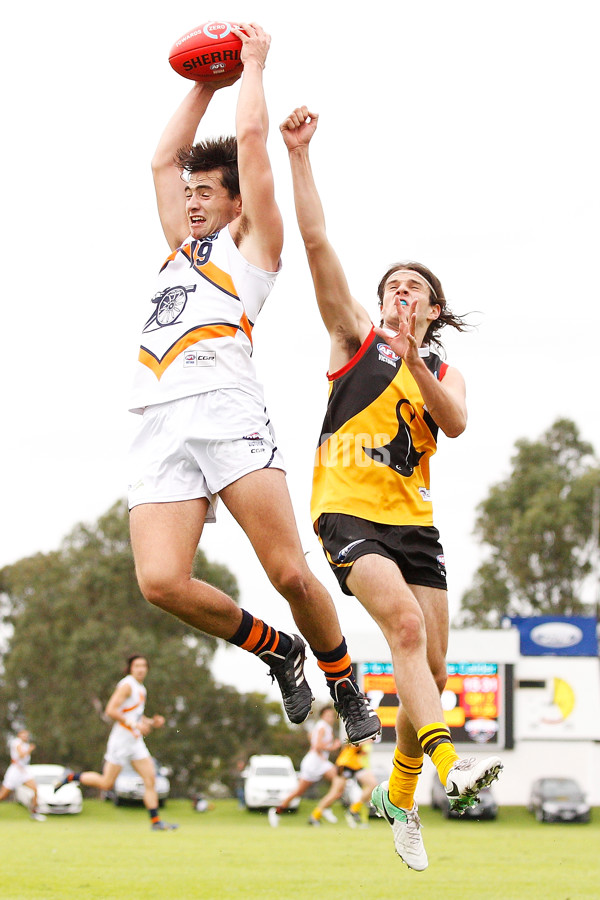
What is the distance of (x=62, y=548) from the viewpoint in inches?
2066

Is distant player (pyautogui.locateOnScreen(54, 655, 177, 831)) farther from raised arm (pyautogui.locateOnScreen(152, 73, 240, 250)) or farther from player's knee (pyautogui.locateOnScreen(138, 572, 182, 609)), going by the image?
player's knee (pyautogui.locateOnScreen(138, 572, 182, 609))

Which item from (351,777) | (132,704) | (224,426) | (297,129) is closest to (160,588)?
(224,426)

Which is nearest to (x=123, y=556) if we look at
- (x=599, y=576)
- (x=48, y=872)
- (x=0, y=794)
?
(x=599, y=576)

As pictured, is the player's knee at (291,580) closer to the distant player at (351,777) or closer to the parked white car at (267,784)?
the distant player at (351,777)

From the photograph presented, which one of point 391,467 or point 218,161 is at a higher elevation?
point 218,161

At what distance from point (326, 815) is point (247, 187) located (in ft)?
67.3

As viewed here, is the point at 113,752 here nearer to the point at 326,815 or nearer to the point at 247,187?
the point at 326,815

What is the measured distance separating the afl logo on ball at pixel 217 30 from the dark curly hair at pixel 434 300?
169 cm

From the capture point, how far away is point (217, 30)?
6191 mm

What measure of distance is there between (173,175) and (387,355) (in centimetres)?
160

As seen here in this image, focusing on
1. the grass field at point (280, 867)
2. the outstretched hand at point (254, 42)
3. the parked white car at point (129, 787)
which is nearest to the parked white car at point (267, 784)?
the parked white car at point (129, 787)

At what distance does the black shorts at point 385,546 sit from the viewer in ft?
19.1

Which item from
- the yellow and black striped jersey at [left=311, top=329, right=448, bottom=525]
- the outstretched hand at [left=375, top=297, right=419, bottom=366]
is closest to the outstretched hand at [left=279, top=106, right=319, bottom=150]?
the outstretched hand at [left=375, top=297, right=419, bottom=366]

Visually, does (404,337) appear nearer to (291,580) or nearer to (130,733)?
(291,580)
